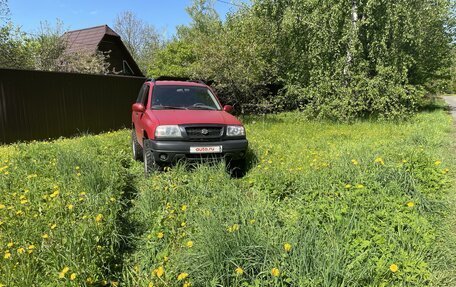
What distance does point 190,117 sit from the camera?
5.98 meters

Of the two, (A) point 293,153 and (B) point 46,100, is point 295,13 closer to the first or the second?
(A) point 293,153

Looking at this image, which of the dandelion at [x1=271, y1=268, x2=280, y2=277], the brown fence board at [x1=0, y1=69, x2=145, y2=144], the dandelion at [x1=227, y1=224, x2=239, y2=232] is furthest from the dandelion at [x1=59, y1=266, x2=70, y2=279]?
the brown fence board at [x1=0, y1=69, x2=145, y2=144]

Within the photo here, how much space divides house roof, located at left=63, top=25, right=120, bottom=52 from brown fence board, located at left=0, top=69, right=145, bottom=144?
10.6 meters

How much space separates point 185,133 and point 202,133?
29cm

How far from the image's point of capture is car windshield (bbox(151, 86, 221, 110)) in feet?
21.9

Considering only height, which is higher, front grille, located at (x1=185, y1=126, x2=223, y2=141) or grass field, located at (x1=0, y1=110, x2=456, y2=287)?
front grille, located at (x1=185, y1=126, x2=223, y2=141)

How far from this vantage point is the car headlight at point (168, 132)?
5.67m

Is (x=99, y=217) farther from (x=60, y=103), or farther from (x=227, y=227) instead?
(x=60, y=103)

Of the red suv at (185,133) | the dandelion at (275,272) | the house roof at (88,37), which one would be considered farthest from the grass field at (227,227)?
the house roof at (88,37)

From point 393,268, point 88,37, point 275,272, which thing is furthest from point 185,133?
point 88,37

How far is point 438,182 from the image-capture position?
473 cm

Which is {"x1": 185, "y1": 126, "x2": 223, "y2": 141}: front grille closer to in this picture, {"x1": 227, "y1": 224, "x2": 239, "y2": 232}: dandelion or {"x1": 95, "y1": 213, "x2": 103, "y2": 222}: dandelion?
{"x1": 95, "y1": 213, "x2": 103, "y2": 222}: dandelion

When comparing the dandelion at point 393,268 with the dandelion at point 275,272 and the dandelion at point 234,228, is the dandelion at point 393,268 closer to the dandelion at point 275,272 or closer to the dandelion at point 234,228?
the dandelion at point 275,272

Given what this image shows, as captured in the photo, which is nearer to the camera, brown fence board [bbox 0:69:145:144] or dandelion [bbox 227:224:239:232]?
dandelion [bbox 227:224:239:232]
